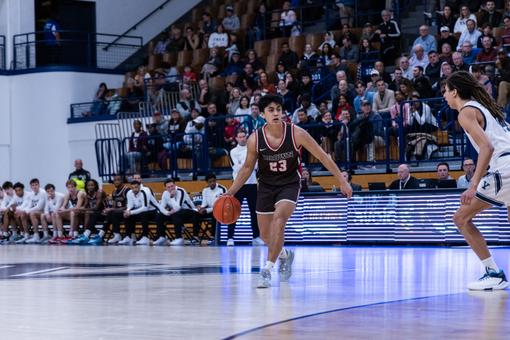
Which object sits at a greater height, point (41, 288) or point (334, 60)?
point (334, 60)

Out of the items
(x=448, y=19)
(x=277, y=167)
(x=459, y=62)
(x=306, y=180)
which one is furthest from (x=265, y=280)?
(x=448, y=19)

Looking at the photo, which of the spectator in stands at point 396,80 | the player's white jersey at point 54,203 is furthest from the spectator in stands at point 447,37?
the player's white jersey at point 54,203

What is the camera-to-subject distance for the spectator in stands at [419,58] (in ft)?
73.0

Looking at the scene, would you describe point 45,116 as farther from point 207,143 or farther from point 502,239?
point 502,239

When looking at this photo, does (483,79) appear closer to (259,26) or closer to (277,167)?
(277,167)

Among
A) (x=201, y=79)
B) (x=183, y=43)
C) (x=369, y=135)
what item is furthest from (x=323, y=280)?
(x=183, y=43)

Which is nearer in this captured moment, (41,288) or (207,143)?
(41,288)

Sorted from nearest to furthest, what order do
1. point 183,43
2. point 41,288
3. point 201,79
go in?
point 41,288
point 201,79
point 183,43

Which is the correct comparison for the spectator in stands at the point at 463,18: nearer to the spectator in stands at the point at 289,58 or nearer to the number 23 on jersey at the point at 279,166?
the spectator in stands at the point at 289,58

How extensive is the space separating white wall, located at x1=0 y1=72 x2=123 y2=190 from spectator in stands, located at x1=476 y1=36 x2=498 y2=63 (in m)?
13.9

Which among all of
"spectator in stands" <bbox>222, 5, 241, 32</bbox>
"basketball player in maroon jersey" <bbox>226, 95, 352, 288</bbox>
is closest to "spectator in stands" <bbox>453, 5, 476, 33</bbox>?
"spectator in stands" <bbox>222, 5, 241, 32</bbox>

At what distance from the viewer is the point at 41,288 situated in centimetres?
1038

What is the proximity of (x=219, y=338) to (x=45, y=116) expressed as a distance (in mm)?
26177

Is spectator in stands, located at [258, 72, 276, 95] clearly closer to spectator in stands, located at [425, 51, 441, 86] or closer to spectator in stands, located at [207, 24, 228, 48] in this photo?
spectator in stands, located at [425, 51, 441, 86]
